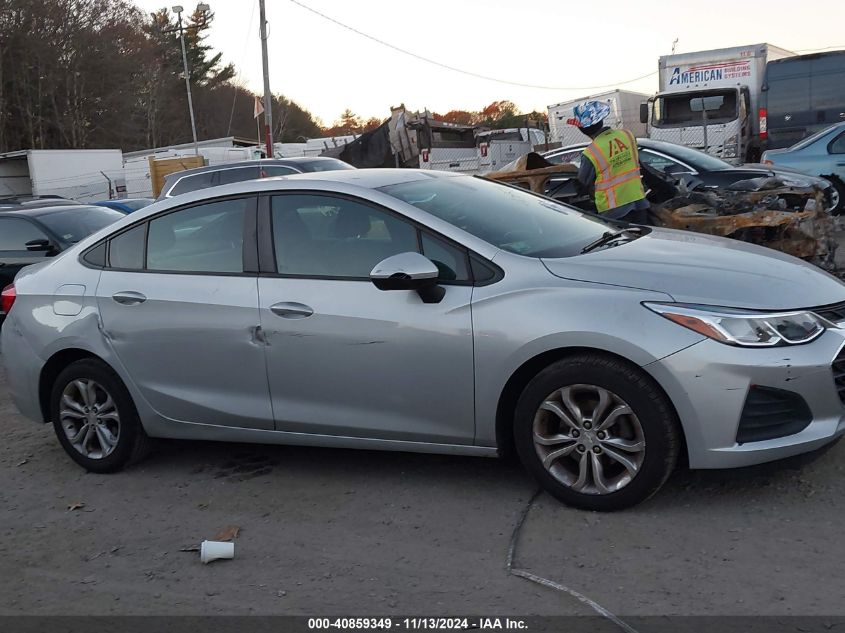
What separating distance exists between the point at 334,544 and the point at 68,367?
2199mm

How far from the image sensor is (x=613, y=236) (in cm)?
495

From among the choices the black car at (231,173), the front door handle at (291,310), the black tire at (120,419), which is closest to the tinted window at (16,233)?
the black car at (231,173)

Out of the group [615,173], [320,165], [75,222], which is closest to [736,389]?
[615,173]

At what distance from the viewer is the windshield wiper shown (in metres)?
4.65

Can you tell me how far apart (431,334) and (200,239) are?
154 cm

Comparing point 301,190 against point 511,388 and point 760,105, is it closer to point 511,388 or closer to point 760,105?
point 511,388

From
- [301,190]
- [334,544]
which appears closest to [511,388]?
[334,544]

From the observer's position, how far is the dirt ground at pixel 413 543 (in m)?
3.48

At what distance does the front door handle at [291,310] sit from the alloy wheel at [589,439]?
4.11 ft

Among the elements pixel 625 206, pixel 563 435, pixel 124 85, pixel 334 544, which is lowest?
pixel 334 544

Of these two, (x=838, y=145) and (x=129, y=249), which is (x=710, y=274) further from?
(x=838, y=145)

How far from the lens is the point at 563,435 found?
411 cm

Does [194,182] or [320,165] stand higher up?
[320,165]

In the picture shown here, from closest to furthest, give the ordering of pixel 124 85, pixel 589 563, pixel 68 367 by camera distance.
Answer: pixel 589 563
pixel 68 367
pixel 124 85
